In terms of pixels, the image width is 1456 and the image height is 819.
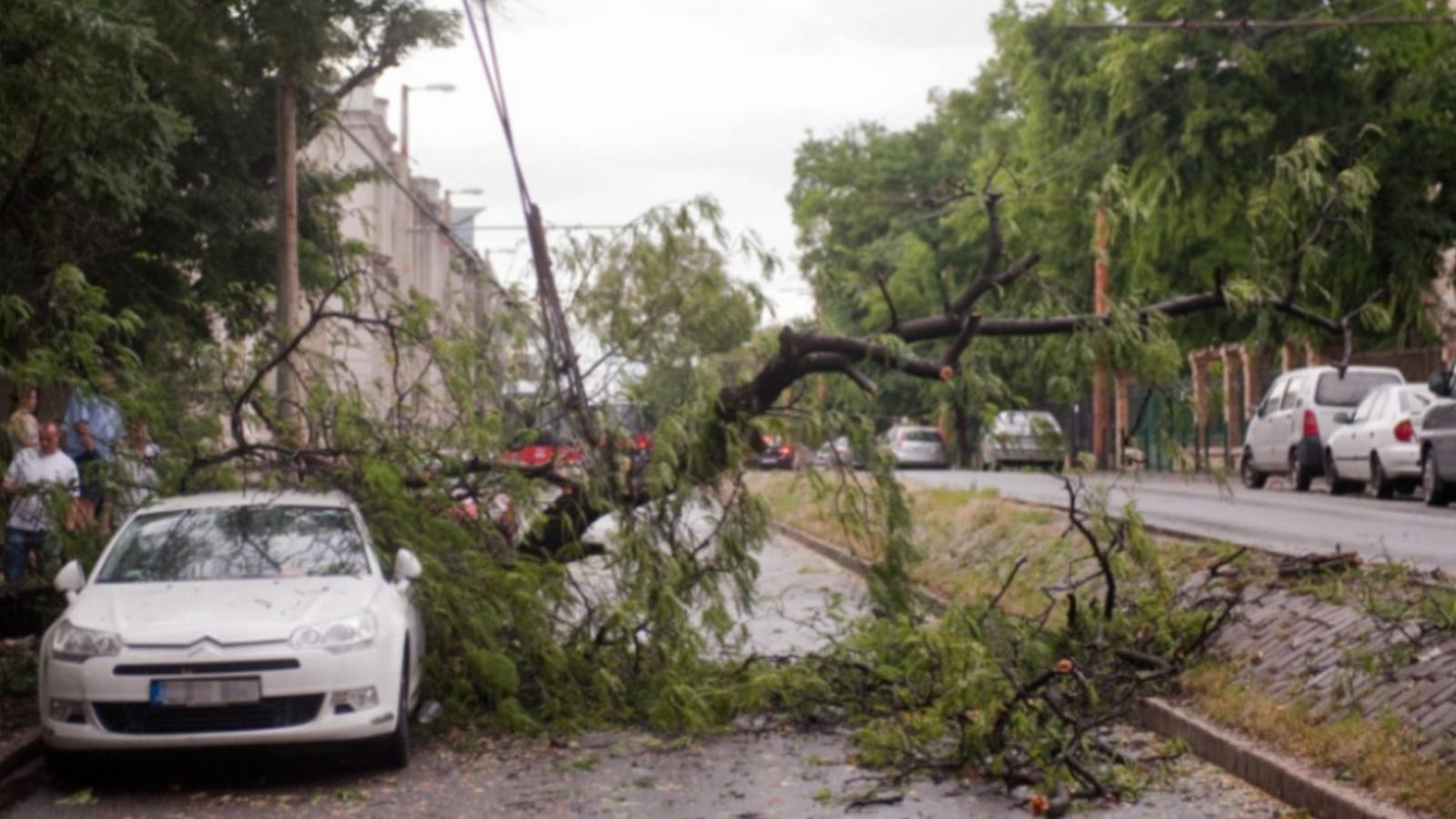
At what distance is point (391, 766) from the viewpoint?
10.7 metres

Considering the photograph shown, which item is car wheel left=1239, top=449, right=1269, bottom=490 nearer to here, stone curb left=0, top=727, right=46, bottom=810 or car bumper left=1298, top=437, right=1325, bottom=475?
car bumper left=1298, top=437, right=1325, bottom=475

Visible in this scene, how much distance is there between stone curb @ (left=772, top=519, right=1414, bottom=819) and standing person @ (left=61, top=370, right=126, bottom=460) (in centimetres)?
635

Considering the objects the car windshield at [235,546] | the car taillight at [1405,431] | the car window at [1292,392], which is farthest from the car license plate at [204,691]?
the car window at [1292,392]

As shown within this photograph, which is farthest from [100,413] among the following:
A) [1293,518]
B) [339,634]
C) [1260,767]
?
[1293,518]

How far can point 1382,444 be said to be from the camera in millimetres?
29297

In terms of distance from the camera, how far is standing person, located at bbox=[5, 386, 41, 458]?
41.4 feet

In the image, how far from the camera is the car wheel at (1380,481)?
2938 cm

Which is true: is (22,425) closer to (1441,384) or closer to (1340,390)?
(1441,384)

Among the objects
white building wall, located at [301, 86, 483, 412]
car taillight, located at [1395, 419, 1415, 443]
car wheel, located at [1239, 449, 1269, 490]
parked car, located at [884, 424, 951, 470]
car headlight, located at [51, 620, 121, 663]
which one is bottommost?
parked car, located at [884, 424, 951, 470]

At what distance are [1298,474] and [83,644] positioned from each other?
25.9 m

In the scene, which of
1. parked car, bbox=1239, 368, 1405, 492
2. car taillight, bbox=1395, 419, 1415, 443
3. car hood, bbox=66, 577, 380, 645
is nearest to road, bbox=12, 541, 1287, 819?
car hood, bbox=66, 577, 380, 645

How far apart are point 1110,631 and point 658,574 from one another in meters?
2.70

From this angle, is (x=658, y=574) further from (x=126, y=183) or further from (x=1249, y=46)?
(x=1249, y=46)

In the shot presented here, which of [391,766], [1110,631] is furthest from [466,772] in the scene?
[1110,631]
